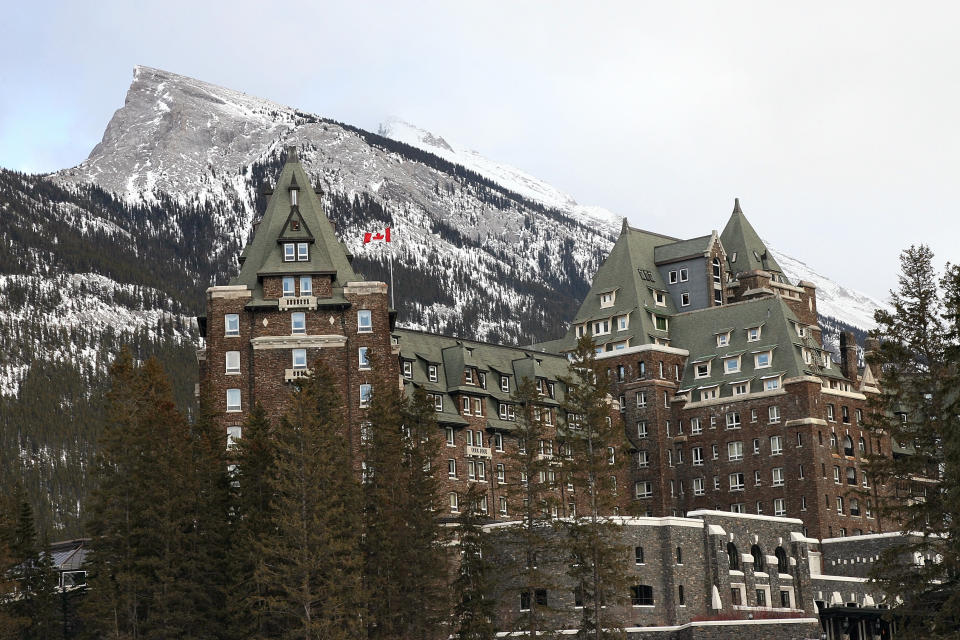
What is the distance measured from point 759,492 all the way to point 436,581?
51.2m

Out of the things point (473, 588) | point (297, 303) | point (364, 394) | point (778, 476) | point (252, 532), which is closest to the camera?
point (252, 532)

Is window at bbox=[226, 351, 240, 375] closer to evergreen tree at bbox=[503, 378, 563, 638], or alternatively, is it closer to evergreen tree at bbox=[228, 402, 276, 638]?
evergreen tree at bbox=[228, 402, 276, 638]

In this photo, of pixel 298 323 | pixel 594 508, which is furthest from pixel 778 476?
pixel 298 323

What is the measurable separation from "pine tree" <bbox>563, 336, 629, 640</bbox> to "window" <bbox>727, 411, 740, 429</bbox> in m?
42.0

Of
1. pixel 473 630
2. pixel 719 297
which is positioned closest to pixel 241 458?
pixel 473 630

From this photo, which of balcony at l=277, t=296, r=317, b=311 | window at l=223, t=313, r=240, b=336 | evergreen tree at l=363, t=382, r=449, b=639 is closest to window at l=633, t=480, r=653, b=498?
balcony at l=277, t=296, r=317, b=311

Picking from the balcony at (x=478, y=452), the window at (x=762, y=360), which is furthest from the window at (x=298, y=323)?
the window at (x=762, y=360)

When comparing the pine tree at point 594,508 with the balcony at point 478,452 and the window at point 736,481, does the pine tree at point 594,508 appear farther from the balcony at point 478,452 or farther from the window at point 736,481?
the window at point 736,481

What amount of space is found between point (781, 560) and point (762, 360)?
21.5 metres

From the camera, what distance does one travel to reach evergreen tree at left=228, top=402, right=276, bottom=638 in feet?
306

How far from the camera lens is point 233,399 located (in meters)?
122

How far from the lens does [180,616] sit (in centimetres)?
9394

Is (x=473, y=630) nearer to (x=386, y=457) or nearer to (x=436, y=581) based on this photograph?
(x=436, y=581)

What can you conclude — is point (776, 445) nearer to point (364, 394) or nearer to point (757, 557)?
point (757, 557)
